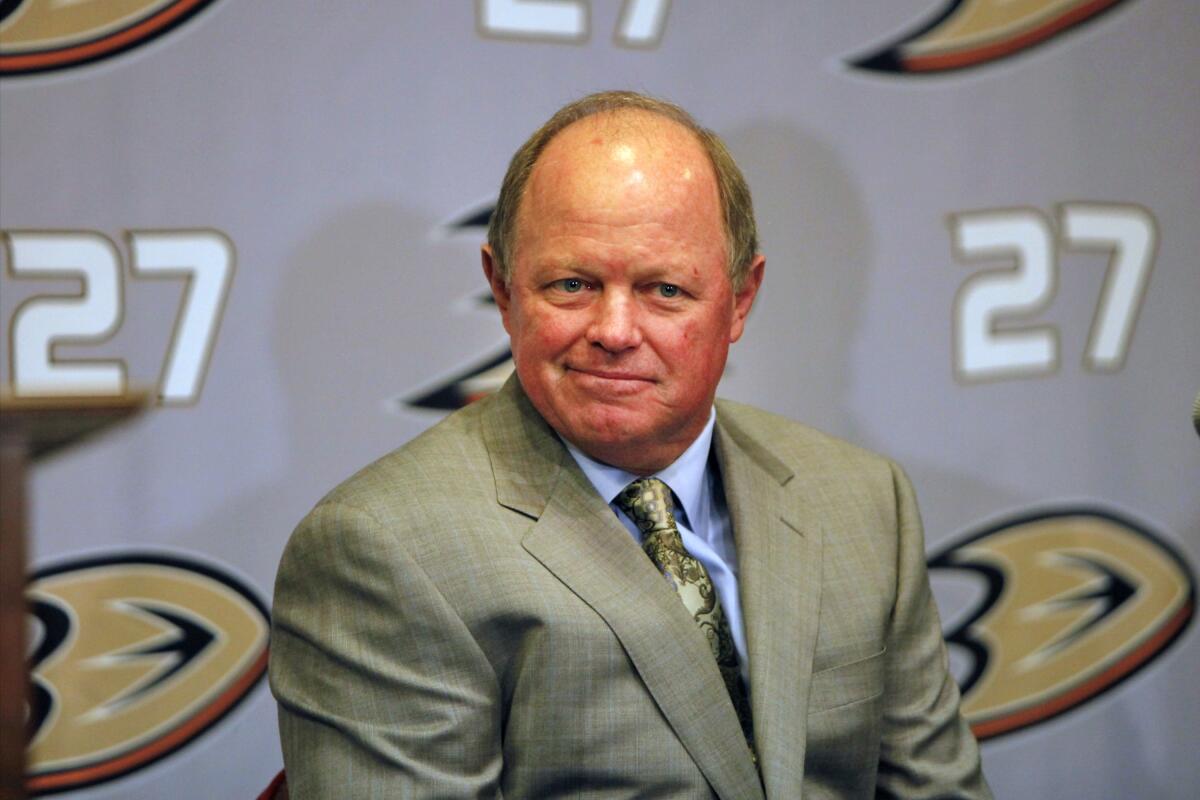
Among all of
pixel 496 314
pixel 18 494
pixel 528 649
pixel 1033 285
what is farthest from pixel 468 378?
pixel 18 494

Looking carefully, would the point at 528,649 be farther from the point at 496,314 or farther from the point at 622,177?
the point at 496,314

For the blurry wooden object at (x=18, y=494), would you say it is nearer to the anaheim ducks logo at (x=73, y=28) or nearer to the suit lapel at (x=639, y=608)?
the suit lapel at (x=639, y=608)

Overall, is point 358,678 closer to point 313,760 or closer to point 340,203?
point 313,760

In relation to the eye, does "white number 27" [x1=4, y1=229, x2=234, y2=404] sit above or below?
below

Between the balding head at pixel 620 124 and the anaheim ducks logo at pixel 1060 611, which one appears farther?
the anaheim ducks logo at pixel 1060 611

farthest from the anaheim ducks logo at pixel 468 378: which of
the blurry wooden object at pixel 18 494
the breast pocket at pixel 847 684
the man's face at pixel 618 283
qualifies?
the blurry wooden object at pixel 18 494

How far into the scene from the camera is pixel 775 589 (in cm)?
209

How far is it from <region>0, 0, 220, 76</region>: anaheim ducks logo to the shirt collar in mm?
1197

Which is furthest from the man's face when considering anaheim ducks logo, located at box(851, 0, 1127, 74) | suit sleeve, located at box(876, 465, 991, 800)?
anaheim ducks logo, located at box(851, 0, 1127, 74)

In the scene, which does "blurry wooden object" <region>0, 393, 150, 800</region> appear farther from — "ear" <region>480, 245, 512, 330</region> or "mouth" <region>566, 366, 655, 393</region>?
"ear" <region>480, 245, 512, 330</region>

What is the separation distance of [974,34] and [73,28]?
70.2 inches

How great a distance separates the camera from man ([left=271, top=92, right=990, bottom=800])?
1.88m

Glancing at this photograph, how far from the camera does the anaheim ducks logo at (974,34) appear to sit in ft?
9.98

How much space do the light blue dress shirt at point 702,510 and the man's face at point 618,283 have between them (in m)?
0.03
